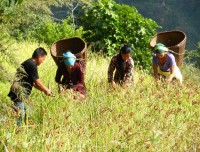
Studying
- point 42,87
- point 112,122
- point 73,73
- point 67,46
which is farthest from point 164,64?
point 112,122

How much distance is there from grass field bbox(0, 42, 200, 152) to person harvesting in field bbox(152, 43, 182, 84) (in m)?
1.07

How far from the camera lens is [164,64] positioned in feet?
27.2

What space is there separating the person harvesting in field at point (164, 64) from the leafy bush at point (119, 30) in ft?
15.2

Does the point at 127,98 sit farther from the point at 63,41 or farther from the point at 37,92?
the point at 63,41

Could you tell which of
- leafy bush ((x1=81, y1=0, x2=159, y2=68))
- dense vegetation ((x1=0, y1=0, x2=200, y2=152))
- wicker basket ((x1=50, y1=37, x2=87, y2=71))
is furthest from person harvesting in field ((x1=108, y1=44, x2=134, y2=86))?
leafy bush ((x1=81, y1=0, x2=159, y2=68))

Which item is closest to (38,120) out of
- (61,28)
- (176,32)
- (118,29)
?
(176,32)

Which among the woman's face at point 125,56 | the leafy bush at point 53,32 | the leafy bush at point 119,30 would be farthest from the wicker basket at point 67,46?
the leafy bush at point 53,32

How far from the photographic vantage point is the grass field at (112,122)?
4266 millimetres

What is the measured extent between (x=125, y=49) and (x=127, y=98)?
5.76 feet

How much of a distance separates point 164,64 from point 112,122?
3.50 meters

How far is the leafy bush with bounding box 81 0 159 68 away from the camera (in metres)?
13.2

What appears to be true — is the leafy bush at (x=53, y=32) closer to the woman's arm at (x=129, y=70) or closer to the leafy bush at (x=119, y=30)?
the leafy bush at (x=119, y=30)

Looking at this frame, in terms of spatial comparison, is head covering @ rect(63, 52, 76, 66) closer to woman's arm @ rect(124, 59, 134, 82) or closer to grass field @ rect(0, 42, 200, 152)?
grass field @ rect(0, 42, 200, 152)

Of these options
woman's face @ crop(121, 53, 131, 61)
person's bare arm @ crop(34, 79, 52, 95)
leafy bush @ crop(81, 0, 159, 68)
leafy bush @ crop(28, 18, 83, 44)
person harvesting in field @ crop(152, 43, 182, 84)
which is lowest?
leafy bush @ crop(28, 18, 83, 44)
